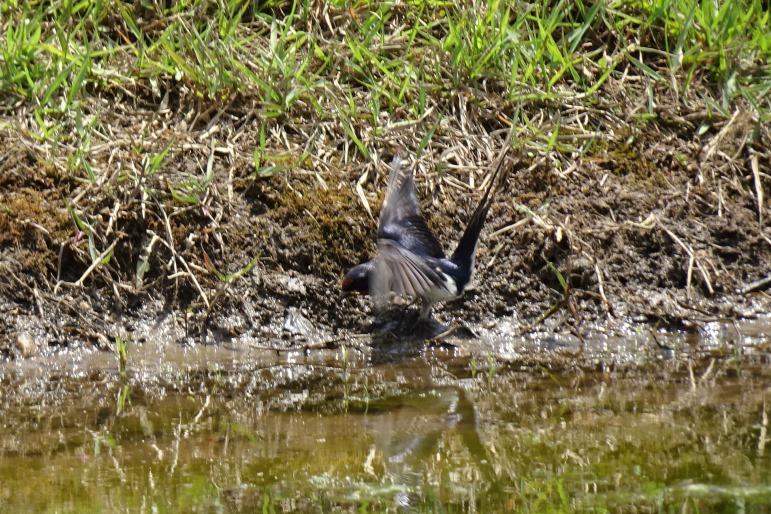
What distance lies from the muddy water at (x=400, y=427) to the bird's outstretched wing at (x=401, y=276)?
1.00 feet

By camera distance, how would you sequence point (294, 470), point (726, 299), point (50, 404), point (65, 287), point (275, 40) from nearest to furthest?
point (294, 470), point (50, 404), point (65, 287), point (726, 299), point (275, 40)

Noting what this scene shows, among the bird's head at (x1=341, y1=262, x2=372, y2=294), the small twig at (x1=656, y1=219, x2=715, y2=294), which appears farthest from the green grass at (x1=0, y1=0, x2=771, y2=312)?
the small twig at (x1=656, y1=219, x2=715, y2=294)

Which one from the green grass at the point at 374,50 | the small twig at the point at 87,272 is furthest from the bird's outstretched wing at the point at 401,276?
the small twig at the point at 87,272

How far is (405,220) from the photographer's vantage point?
5.32 m

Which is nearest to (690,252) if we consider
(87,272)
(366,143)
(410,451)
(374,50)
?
(366,143)

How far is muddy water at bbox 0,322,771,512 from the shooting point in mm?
3234

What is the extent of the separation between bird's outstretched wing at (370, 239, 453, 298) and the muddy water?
306 mm

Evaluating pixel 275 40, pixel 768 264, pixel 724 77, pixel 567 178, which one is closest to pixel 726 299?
pixel 768 264

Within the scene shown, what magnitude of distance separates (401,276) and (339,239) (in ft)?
1.85

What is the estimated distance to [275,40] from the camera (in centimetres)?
609

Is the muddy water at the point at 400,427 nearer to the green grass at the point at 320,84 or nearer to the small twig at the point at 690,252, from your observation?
the small twig at the point at 690,252

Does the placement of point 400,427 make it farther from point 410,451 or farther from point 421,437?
point 410,451

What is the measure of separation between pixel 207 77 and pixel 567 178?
1.86m

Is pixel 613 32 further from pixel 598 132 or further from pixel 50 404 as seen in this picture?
pixel 50 404
